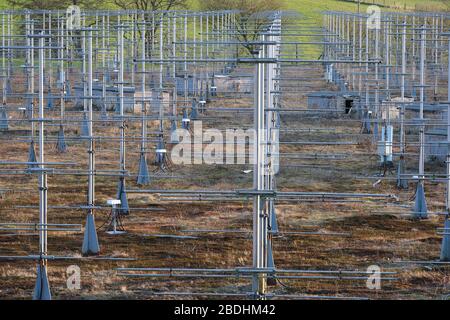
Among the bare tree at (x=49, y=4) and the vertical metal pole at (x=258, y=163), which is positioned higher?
the bare tree at (x=49, y=4)

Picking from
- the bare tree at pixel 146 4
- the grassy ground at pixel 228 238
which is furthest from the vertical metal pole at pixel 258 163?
the bare tree at pixel 146 4

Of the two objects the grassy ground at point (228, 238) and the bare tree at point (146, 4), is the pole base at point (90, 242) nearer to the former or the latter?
the grassy ground at point (228, 238)

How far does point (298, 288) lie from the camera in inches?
576

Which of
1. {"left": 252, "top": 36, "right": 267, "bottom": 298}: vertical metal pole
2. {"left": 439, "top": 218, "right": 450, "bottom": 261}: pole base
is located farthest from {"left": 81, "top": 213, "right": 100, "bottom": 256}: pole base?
{"left": 252, "top": 36, "right": 267, "bottom": 298}: vertical metal pole

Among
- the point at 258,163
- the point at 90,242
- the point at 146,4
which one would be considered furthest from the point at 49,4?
the point at 258,163

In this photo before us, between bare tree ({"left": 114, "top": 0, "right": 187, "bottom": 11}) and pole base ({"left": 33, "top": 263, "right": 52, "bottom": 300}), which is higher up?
bare tree ({"left": 114, "top": 0, "right": 187, "bottom": 11})

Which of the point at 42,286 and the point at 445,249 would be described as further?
the point at 445,249

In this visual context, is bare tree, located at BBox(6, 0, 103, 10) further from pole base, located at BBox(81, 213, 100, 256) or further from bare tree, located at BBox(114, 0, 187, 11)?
pole base, located at BBox(81, 213, 100, 256)

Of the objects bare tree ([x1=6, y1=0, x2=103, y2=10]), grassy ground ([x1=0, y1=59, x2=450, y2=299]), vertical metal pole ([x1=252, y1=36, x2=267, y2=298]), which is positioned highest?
bare tree ([x1=6, y1=0, x2=103, y2=10])

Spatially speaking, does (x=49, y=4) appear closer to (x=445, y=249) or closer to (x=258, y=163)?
(x=445, y=249)
